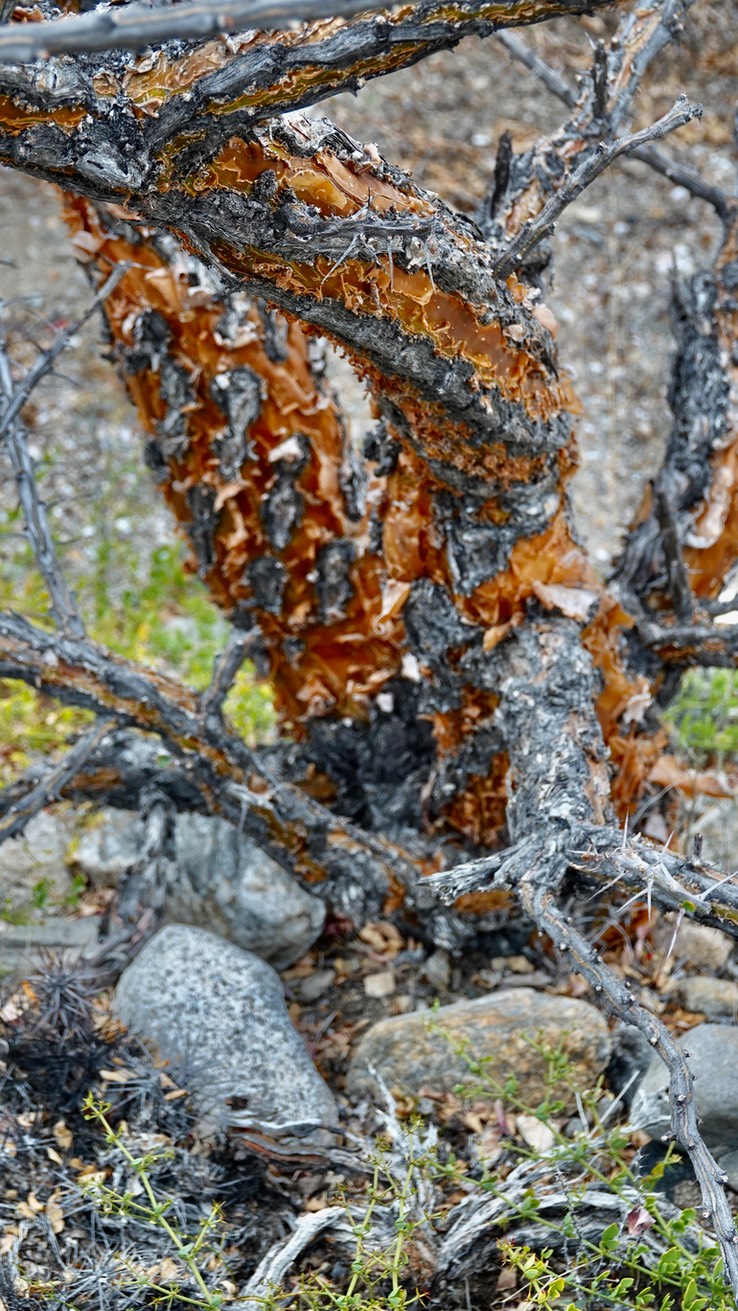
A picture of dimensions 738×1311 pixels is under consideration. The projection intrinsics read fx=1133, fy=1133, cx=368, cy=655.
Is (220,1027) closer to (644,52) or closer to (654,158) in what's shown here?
(644,52)

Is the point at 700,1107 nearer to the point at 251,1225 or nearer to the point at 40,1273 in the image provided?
the point at 251,1225

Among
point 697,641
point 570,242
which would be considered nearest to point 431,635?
point 697,641

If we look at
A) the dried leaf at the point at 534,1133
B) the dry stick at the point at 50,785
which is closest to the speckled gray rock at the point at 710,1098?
the dried leaf at the point at 534,1133

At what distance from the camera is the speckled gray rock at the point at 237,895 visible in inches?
107

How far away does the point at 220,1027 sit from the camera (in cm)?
220

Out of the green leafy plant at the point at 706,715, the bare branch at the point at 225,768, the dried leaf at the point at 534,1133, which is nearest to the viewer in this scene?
the dried leaf at the point at 534,1133

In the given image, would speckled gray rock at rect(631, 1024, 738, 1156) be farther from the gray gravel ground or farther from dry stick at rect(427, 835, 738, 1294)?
the gray gravel ground

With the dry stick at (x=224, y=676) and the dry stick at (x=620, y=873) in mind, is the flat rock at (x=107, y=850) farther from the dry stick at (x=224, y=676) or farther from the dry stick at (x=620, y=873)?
the dry stick at (x=620, y=873)

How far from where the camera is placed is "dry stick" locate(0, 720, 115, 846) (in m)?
2.26

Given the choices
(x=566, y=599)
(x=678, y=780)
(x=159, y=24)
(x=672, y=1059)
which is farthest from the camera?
(x=678, y=780)

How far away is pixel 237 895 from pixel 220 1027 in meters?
0.56

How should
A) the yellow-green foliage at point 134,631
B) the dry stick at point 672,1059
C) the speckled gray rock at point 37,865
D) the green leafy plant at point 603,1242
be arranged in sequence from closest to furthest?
the dry stick at point 672,1059 → the green leafy plant at point 603,1242 → the speckled gray rock at point 37,865 → the yellow-green foliage at point 134,631

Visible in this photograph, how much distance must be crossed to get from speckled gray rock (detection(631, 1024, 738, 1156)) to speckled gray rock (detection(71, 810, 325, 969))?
3.17ft

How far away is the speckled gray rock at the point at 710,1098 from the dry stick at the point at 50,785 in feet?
4.10
